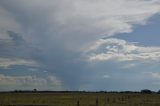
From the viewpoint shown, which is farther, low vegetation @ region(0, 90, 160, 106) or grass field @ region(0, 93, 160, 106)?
grass field @ region(0, 93, 160, 106)

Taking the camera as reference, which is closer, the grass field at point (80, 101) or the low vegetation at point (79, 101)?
the low vegetation at point (79, 101)

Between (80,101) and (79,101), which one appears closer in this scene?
(79,101)
